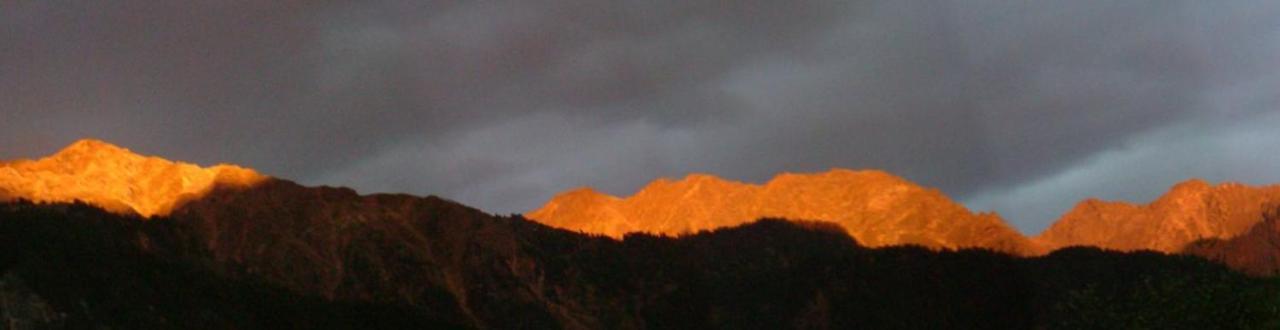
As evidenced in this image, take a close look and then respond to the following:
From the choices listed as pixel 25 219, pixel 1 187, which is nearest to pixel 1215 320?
pixel 25 219

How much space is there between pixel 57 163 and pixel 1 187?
21150 millimetres

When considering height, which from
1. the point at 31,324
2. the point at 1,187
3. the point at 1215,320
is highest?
the point at 1,187

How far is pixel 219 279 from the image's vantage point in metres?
182

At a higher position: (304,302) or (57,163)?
(57,163)

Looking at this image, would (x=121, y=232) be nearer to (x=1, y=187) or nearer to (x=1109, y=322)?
(x=1, y=187)

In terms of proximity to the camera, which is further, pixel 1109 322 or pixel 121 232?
pixel 121 232

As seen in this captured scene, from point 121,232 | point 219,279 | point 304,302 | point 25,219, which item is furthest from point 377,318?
point 25,219

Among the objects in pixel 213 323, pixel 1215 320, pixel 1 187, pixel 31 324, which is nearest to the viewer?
pixel 1215 320

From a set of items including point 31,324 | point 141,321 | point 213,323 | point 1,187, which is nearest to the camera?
point 31,324

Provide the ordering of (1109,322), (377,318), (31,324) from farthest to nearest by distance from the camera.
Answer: (377,318)
(31,324)
(1109,322)

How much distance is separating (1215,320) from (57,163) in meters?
166

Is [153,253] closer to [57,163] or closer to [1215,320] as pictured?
[57,163]

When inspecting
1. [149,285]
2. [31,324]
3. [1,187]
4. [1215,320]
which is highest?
[1,187]

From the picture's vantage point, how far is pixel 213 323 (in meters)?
160
